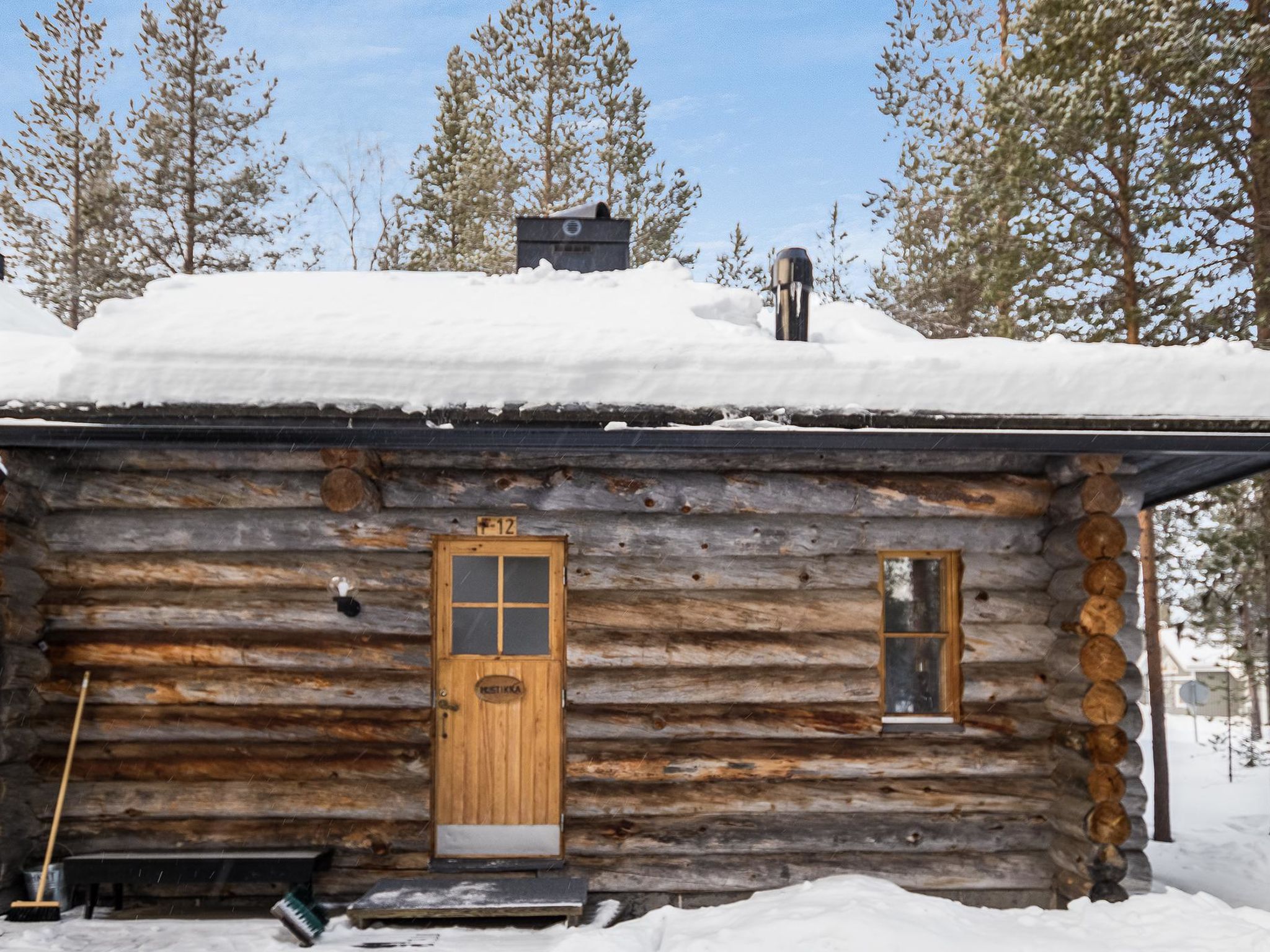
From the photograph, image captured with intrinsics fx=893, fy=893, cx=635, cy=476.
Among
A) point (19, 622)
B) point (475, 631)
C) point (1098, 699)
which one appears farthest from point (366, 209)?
point (1098, 699)

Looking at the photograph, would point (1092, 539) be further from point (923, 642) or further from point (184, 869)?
point (184, 869)

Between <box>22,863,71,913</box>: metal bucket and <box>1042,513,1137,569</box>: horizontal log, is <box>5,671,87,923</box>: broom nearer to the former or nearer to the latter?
<box>22,863,71,913</box>: metal bucket

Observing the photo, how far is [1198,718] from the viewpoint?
2536 centimetres

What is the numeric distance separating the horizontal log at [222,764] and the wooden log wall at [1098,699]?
4.29 meters

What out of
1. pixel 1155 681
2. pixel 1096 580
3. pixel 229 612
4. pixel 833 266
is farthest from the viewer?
pixel 833 266

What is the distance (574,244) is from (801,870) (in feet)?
21.5

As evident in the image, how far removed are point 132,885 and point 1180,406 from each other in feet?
24.6

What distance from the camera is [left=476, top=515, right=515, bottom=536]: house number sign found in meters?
6.06

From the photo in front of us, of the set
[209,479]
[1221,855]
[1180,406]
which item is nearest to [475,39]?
[209,479]

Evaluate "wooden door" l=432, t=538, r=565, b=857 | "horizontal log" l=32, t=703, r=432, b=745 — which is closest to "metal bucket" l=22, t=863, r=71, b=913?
"horizontal log" l=32, t=703, r=432, b=745

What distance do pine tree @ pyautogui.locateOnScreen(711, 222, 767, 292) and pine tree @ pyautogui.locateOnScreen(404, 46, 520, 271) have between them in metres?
6.71

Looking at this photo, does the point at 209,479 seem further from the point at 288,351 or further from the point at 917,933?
the point at 917,933

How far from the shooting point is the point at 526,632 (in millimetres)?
6238

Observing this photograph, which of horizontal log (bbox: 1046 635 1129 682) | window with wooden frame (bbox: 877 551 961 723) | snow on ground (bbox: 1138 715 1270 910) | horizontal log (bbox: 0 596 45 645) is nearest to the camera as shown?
horizontal log (bbox: 0 596 45 645)
